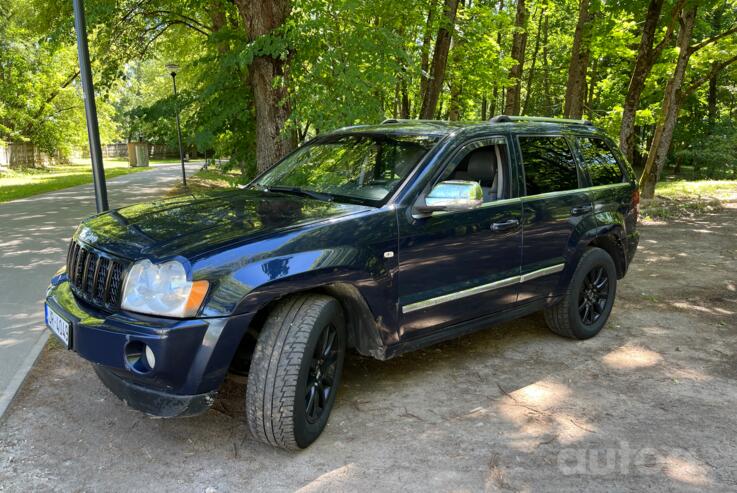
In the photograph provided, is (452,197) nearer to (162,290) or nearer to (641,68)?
(162,290)

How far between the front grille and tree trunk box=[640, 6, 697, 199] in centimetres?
1349

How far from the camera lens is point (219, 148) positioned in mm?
11203

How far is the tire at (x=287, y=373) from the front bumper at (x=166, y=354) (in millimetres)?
198

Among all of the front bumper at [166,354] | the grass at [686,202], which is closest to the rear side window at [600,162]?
the front bumper at [166,354]

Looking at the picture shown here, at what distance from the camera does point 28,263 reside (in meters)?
7.42

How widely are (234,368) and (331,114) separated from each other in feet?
15.9

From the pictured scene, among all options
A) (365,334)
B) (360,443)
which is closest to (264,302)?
(365,334)

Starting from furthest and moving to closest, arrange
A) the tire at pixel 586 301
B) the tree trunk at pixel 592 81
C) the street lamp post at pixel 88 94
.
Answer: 1. the tree trunk at pixel 592 81
2. the street lamp post at pixel 88 94
3. the tire at pixel 586 301

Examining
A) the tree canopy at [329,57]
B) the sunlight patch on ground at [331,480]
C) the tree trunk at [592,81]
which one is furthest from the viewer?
the tree trunk at [592,81]

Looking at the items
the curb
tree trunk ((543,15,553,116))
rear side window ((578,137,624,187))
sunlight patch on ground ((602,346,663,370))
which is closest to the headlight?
the curb

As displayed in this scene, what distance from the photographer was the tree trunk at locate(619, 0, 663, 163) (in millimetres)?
11492

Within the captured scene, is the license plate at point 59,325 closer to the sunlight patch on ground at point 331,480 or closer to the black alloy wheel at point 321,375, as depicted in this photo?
the black alloy wheel at point 321,375

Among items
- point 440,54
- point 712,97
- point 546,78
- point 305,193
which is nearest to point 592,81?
point 546,78

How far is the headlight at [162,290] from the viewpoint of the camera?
2.82 metres
